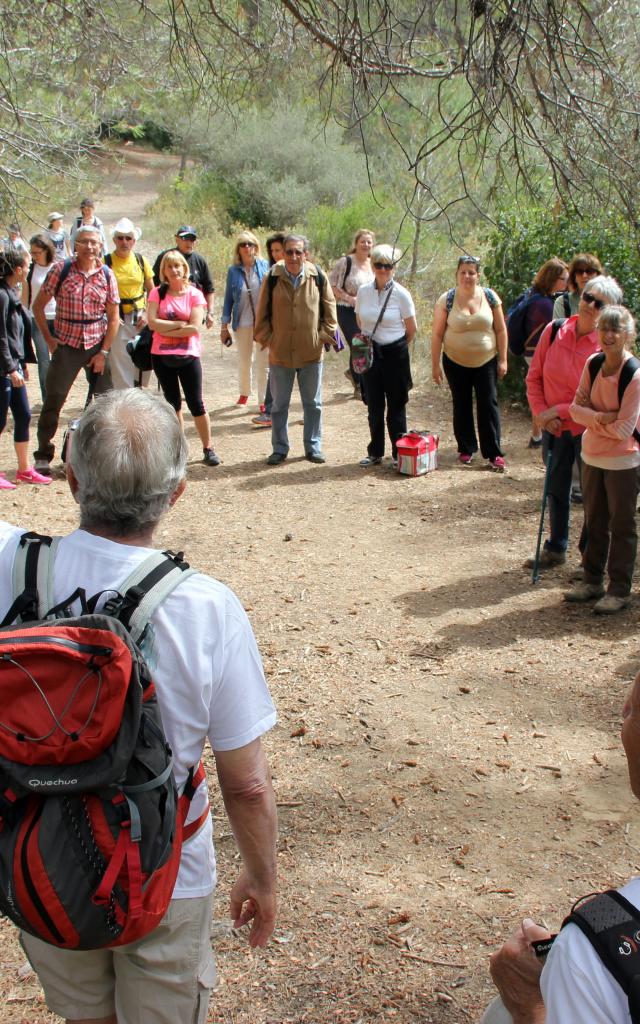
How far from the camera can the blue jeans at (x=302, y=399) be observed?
8.91 m

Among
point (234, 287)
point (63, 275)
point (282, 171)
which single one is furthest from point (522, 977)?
point (282, 171)

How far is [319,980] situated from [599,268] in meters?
5.76

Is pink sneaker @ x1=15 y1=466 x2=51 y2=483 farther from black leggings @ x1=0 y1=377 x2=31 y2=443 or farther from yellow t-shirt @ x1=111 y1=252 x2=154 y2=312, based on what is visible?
yellow t-shirt @ x1=111 y1=252 x2=154 y2=312

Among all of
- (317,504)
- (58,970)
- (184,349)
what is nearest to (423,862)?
(58,970)

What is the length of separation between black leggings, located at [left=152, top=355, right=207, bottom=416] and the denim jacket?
1.78 metres

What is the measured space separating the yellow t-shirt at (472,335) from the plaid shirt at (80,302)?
2928 mm

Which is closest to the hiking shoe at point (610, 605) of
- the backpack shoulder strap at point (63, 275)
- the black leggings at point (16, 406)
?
the black leggings at point (16, 406)

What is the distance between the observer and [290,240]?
8.41 metres

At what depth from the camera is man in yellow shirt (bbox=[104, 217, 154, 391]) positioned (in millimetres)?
9484

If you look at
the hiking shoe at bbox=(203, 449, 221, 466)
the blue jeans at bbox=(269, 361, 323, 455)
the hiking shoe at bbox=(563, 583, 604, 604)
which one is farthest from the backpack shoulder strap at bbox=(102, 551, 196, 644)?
the hiking shoe at bbox=(203, 449, 221, 466)

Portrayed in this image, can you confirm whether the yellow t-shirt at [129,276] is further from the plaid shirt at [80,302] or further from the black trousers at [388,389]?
the black trousers at [388,389]

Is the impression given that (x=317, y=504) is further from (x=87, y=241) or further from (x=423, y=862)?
(x=423, y=862)

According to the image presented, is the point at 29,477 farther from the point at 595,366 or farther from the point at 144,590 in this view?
the point at 144,590

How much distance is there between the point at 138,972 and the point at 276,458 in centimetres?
732
